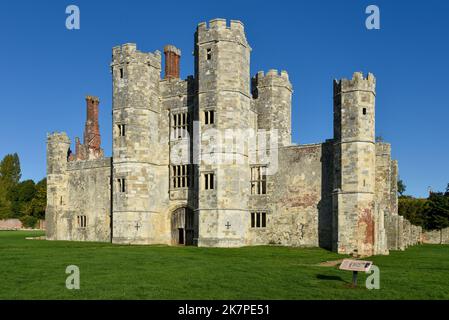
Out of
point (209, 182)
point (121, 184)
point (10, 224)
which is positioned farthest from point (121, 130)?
point (10, 224)

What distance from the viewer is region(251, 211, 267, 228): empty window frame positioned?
34312 mm

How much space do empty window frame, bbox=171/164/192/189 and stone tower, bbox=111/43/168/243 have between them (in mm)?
775

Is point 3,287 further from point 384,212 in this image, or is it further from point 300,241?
A: point 384,212

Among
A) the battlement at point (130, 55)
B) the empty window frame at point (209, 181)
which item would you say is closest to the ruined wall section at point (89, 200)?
the battlement at point (130, 55)

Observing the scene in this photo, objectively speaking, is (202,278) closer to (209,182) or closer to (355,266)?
(355,266)

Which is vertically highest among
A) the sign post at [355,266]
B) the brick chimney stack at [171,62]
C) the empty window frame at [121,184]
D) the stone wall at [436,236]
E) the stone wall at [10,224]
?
A: the brick chimney stack at [171,62]

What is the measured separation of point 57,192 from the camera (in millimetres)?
41719

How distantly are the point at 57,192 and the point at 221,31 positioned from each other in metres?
19.1

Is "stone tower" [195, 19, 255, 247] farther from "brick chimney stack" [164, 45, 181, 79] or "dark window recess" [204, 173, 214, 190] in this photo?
"brick chimney stack" [164, 45, 181, 79]

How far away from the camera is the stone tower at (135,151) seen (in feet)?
115

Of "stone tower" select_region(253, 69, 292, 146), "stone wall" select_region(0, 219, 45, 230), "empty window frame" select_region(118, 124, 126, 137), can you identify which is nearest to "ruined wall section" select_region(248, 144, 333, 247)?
"stone tower" select_region(253, 69, 292, 146)

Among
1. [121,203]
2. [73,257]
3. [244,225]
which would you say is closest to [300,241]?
[244,225]

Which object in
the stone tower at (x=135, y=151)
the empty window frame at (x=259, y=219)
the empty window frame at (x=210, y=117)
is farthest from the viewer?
the stone tower at (x=135, y=151)

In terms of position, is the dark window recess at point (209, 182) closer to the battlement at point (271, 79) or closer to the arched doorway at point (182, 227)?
the arched doorway at point (182, 227)
